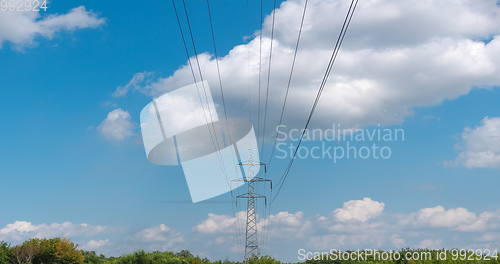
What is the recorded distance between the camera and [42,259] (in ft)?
245

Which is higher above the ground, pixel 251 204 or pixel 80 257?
pixel 251 204

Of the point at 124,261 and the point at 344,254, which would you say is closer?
the point at 344,254

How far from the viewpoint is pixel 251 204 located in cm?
5906

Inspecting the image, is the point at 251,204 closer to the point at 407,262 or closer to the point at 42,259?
the point at 407,262

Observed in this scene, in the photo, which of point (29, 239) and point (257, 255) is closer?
point (257, 255)

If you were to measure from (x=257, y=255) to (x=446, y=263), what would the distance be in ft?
95.1

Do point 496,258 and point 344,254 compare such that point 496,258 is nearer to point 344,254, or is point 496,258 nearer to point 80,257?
point 344,254

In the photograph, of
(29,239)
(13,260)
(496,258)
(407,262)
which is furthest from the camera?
(29,239)

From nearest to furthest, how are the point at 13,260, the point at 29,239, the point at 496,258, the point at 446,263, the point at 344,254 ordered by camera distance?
the point at 496,258, the point at 446,263, the point at 344,254, the point at 13,260, the point at 29,239

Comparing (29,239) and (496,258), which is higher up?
(29,239)

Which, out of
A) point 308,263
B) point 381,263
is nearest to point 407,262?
point 381,263

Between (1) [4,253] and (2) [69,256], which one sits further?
(2) [69,256]

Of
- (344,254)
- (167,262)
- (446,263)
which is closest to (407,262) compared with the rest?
(446,263)

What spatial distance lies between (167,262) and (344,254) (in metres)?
28.6
